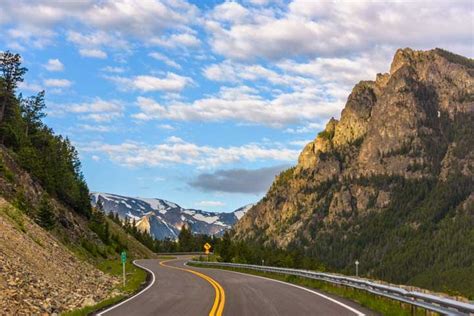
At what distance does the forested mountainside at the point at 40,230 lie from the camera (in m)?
20.6

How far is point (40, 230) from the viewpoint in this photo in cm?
3791

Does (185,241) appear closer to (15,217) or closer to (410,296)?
(15,217)

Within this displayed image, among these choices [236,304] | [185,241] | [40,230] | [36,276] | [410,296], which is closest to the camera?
[410,296]

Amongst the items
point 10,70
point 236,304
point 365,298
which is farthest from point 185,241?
point 236,304

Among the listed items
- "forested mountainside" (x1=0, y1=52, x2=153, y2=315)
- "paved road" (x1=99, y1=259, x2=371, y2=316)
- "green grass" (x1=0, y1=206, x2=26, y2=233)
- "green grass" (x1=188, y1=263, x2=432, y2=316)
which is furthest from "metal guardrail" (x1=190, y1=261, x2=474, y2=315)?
"green grass" (x1=0, y1=206, x2=26, y2=233)

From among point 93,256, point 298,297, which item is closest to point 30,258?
point 298,297

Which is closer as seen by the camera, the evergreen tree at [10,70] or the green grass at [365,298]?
the green grass at [365,298]

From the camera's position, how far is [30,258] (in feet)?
86.1

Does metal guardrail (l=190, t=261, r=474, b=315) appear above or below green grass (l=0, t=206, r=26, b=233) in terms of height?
below

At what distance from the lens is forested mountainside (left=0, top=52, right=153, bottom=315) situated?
20.6m

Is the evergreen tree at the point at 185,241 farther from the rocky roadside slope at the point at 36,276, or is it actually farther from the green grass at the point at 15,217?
the green grass at the point at 15,217

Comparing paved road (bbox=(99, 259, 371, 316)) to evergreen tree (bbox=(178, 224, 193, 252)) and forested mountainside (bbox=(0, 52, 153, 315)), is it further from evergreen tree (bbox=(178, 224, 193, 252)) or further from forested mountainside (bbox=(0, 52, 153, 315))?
evergreen tree (bbox=(178, 224, 193, 252))

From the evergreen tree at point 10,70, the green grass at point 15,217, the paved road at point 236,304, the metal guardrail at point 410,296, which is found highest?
the evergreen tree at point 10,70

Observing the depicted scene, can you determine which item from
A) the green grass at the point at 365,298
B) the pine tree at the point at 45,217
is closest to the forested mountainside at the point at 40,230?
the pine tree at the point at 45,217
